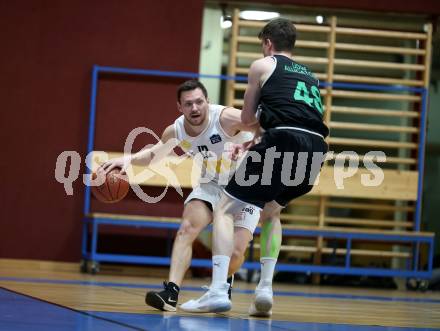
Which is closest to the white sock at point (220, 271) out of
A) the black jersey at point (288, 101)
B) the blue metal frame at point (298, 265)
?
the black jersey at point (288, 101)

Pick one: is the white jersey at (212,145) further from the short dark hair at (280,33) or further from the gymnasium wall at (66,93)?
the gymnasium wall at (66,93)

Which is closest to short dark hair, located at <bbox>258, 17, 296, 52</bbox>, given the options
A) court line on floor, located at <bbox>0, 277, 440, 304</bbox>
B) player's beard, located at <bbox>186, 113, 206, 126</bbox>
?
player's beard, located at <bbox>186, 113, 206, 126</bbox>

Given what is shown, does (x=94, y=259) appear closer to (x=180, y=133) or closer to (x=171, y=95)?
(x=171, y=95)

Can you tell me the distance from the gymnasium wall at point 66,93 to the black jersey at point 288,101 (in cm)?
521

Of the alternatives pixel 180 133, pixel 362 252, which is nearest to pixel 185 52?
pixel 362 252

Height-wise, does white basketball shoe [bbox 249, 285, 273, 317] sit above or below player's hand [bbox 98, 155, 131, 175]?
below

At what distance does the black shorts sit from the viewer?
429 cm

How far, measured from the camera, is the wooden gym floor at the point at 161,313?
12.0 ft

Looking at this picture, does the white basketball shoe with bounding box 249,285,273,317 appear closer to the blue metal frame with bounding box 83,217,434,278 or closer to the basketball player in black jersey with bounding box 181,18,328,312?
the basketball player in black jersey with bounding box 181,18,328,312

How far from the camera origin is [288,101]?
439 cm

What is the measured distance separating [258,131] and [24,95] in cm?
549

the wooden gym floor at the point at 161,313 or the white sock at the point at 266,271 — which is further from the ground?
the white sock at the point at 266,271

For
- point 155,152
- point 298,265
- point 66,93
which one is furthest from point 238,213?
point 66,93

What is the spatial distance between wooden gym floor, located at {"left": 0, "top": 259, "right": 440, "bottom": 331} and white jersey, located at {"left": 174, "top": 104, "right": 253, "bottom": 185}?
827 millimetres
